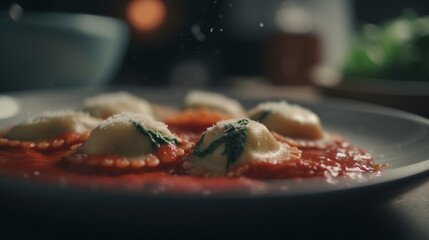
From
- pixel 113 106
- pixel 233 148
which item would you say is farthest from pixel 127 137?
pixel 113 106

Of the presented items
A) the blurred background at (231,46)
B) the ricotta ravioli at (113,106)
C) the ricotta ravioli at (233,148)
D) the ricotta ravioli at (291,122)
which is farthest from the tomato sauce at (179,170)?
the blurred background at (231,46)

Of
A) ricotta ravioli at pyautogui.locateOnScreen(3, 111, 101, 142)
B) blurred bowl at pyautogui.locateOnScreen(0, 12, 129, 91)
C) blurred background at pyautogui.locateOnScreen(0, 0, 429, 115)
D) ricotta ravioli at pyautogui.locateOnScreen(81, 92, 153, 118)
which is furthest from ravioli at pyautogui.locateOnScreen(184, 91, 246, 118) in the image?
blurred bowl at pyautogui.locateOnScreen(0, 12, 129, 91)

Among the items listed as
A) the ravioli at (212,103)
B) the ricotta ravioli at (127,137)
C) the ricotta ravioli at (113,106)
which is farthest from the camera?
the ravioli at (212,103)

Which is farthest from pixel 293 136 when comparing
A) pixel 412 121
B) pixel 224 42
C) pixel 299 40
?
pixel 224 42

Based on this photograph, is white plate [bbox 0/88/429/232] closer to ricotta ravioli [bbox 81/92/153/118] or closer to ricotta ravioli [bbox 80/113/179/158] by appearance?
ricotta ravioli [bbox 80/113/179/158]

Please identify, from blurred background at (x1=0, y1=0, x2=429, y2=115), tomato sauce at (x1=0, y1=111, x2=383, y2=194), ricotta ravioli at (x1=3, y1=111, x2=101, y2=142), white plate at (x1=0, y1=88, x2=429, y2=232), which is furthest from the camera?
blurred background at (x1=0, y1=0, x2=429, y2=115)

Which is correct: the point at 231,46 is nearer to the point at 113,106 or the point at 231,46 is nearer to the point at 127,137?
the point at 113,106

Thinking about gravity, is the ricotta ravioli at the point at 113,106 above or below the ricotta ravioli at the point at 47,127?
below

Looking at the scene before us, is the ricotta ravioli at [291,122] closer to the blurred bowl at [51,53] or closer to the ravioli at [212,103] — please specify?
the ravioli at [212,103]

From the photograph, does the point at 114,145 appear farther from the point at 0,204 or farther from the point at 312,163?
the point at 312,163
